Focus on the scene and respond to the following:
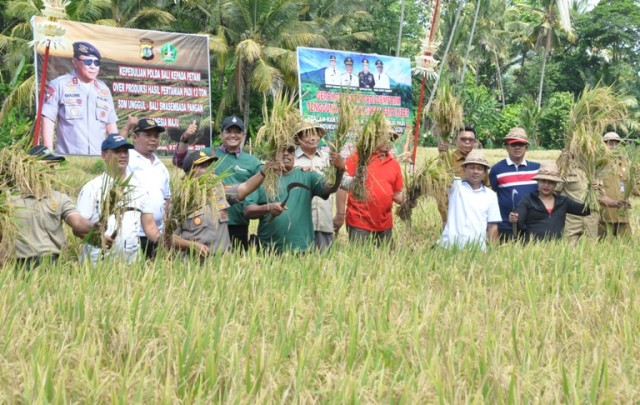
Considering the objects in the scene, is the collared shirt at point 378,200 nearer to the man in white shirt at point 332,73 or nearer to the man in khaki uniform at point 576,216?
the man in khaki uniform at point 576,216

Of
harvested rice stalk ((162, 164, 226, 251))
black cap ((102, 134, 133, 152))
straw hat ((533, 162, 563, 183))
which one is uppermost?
black cap ((102, 134, 133, 152))

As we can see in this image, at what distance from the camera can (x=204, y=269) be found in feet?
14.1

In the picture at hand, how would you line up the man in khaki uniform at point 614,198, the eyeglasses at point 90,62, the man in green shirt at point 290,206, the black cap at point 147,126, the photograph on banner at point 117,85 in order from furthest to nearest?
the eyeglasses at point 90,62 → the photograph on banner at point 117,85 → the man in khaki uniform at point 614,198 → the black cap at point 147,126 → the man in green shirt at point 290,206

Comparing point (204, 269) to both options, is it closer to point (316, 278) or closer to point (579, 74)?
point (316, 278)

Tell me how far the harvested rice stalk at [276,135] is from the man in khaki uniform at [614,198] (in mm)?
A: 2533

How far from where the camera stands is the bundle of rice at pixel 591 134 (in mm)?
5730

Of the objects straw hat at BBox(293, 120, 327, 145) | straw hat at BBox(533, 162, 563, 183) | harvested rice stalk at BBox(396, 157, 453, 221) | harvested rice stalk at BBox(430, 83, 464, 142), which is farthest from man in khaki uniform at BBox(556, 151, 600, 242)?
straw hat at BBox(293, 120, 327, 145)

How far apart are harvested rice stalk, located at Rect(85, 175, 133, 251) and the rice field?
226mm

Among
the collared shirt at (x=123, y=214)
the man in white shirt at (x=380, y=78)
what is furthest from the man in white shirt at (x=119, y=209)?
the man in white shirt at (x=380, y=78)

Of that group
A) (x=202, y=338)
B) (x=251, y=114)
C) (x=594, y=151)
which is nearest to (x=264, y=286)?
(x=202, y=338)

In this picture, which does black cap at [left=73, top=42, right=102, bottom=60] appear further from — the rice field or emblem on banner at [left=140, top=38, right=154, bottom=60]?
the rice field

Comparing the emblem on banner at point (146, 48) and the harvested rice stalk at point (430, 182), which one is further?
the emblem on banner at point (146, 48)

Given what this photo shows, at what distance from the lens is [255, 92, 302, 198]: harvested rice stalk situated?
465 cm

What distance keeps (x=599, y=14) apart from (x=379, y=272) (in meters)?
38.0
